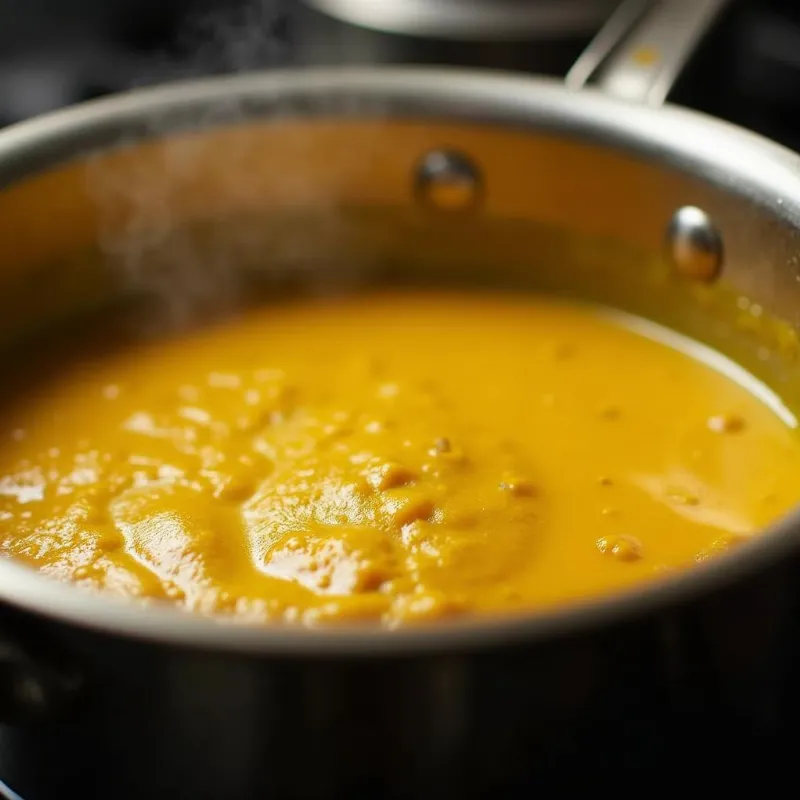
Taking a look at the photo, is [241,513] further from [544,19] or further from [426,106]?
[544,19]

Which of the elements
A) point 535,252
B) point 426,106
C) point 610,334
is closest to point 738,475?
point 610,334

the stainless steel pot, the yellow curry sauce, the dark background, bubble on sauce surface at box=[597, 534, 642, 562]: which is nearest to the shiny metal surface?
the dark background

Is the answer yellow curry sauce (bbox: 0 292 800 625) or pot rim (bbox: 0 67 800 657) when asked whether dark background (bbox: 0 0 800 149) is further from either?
yellow curry sauce (bbox: 0 292 800 625)

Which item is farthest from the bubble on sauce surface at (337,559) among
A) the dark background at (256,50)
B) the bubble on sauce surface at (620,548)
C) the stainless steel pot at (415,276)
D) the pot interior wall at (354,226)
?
the dark background at (256,50)

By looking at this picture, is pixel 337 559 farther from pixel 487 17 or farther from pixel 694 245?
pixel 487 17

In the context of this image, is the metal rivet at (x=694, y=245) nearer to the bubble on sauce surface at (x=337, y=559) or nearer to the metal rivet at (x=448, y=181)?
the metal rivet at (x=448, y=181)
